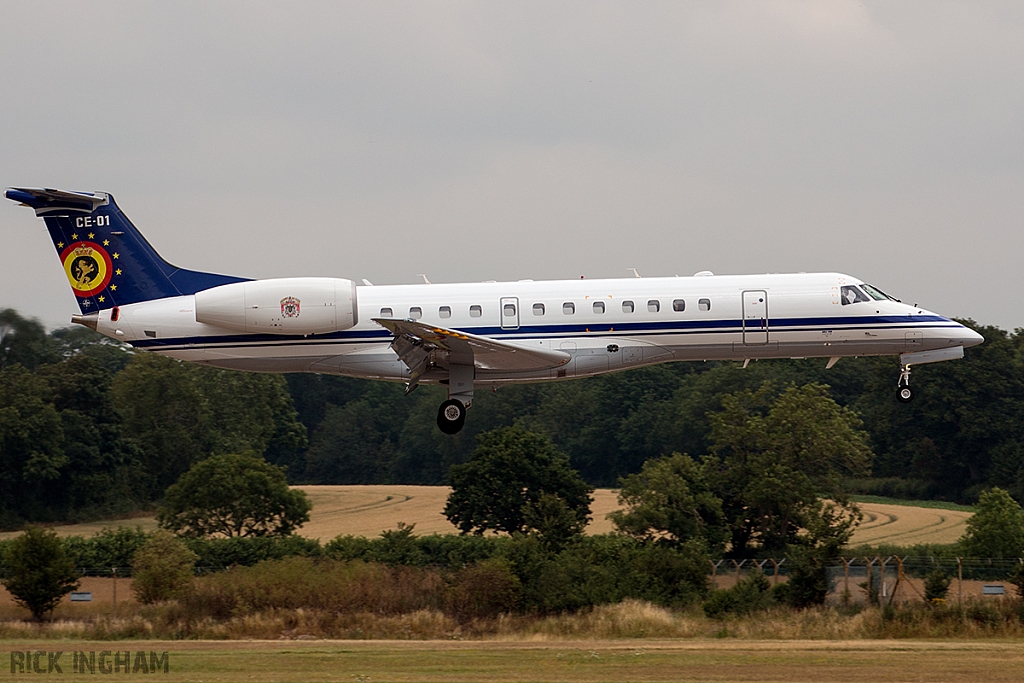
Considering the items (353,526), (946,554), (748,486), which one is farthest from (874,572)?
(353,526)

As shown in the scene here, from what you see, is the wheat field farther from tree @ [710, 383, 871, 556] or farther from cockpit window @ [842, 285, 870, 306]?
→ cockpit window @ [842, 285, 870, 306]

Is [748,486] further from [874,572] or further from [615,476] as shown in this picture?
[615,476]

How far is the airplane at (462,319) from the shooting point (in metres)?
30.1

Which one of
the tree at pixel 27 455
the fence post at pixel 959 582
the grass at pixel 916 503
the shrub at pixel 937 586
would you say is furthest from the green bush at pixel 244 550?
the grass at pixel 916 503

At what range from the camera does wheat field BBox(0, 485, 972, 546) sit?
63594mm

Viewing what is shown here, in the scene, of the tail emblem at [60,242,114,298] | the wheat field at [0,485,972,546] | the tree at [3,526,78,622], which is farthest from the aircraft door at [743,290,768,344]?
the wheat field at [0,485,972,546]

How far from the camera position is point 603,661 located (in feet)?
88.8

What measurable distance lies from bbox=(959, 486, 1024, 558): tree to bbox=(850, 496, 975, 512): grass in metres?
21.5

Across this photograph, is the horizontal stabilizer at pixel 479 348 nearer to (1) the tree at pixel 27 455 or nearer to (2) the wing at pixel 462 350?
(2) the wing at pixel 462 350

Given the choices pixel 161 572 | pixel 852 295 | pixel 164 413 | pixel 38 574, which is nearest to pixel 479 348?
pixel 852 295

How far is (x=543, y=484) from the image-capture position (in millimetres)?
66438

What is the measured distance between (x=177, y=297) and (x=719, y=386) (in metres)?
68.6

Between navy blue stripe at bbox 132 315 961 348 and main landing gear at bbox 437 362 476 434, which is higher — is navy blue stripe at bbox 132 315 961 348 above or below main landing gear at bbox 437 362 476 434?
above

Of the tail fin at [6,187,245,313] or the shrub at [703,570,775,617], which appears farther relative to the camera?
the shrub at [703,570,775,617]
